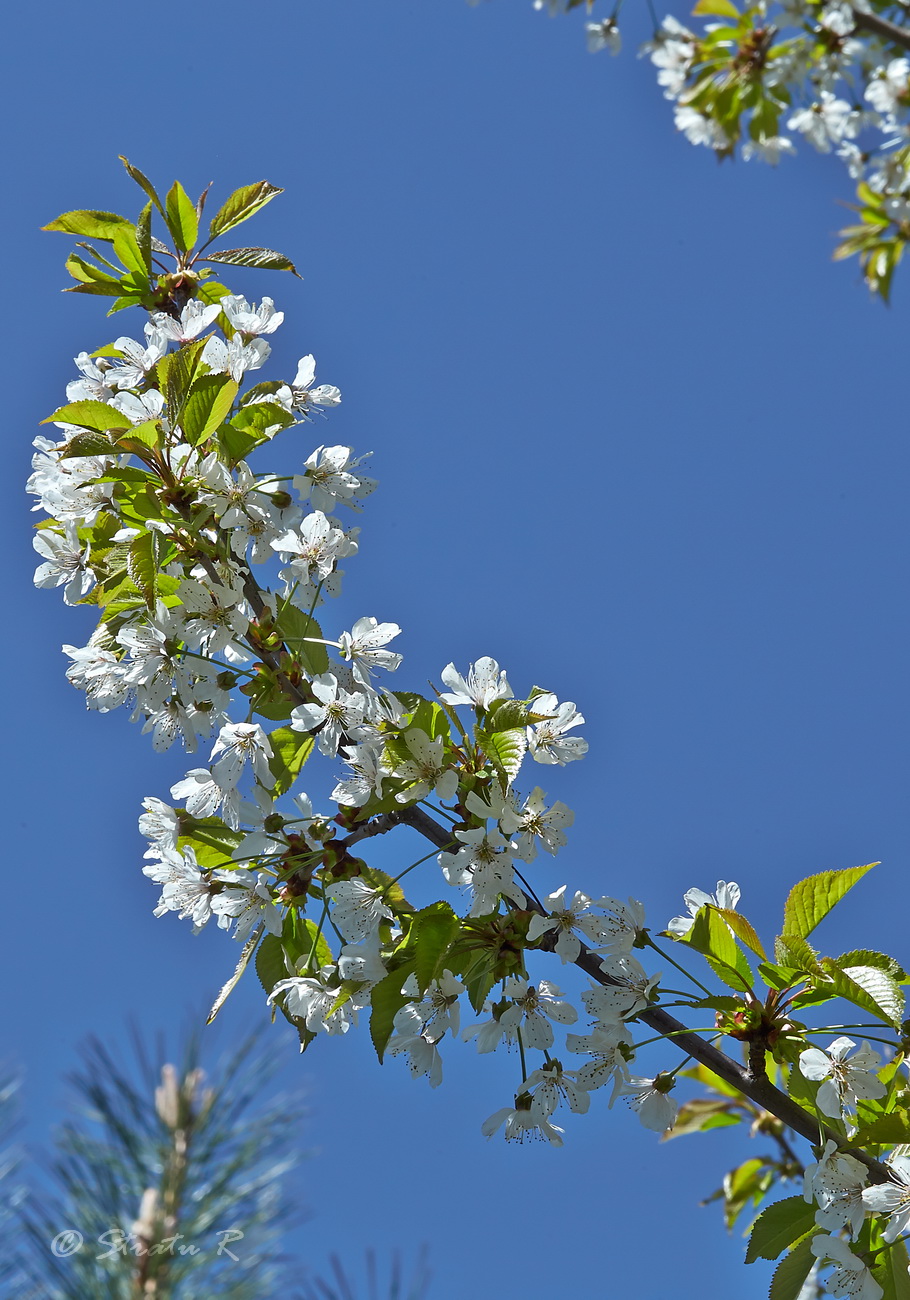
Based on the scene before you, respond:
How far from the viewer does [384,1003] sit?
165 cm

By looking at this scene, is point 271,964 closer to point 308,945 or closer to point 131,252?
point 308,945

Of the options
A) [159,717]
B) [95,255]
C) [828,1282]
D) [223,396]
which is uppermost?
[95,255]

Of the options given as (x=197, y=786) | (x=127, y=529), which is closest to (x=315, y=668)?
(x=197, y=786)

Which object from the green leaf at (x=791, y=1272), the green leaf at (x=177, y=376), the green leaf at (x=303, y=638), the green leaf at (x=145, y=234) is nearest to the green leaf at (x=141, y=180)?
the green leaf at (x=145, y=234)

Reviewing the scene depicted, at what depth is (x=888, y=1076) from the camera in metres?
1.73

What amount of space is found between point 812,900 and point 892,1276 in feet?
1.82

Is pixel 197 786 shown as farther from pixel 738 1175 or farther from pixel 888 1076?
pixel 738 1175

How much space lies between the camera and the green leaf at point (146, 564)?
1677mm

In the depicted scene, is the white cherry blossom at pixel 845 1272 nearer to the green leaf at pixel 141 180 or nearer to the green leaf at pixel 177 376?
→ the green leaf at pixel 177 376

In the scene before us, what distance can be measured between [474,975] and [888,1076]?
2.26 ft

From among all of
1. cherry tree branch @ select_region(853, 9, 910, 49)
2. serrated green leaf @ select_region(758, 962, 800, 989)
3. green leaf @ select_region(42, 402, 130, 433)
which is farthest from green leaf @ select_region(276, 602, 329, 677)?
cherry tree branch @ select_region(853, 9, 910, 49)

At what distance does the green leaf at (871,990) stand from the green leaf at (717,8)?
3.56 m

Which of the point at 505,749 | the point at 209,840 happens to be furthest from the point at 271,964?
the point at 505,749

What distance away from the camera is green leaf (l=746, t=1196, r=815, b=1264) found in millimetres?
1657
